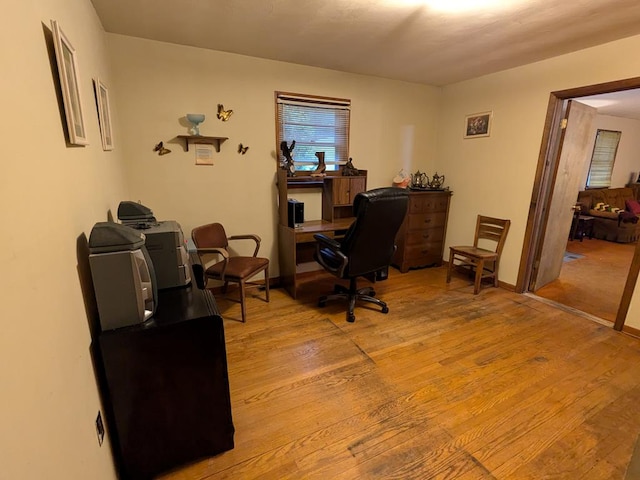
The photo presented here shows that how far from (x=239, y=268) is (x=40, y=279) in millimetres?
2020

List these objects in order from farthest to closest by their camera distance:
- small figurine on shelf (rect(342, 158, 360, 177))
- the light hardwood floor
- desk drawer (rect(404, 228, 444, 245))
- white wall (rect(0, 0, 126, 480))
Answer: desk drawer (rect(404, 228, 444, 245)), small figurine on shelf (rect(342, 158, 360, 177)), the light hardwood floor, white wall (rect(0, 0, 126, 480))

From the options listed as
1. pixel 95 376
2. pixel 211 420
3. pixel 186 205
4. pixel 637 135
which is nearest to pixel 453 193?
pixel 186 205

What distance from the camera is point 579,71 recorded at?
271 centimetres

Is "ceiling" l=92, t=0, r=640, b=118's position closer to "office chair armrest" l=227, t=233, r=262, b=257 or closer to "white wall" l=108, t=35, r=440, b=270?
"white wall" l=108, t=35, r=440, b=270

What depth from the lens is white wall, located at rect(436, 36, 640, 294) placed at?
8.64 feet

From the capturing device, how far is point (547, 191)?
3.16 m

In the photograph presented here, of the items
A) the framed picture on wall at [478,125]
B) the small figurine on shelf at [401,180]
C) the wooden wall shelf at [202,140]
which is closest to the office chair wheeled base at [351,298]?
the small figurine on shelf at [401,180]

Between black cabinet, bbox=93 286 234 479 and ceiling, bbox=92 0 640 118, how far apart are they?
6.46 ft

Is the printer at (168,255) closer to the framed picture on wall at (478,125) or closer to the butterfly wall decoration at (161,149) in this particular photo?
the butterfly wall decoration at (161,149)

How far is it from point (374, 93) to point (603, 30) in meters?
2.05

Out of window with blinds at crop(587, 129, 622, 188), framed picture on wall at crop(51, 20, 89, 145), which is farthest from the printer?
window with blinds at crop(587, 129, 622, 188)

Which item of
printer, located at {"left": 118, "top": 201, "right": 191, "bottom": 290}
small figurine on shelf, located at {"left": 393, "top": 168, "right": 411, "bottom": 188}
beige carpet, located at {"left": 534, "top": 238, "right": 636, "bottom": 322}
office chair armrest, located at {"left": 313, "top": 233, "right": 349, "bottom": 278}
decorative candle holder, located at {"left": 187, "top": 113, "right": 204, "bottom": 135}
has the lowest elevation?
beige carpet, located at {"left": 534, "top": 238, "right": 636, "bottom": 322}

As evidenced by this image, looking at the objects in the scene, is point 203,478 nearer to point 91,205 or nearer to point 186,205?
point 91,205

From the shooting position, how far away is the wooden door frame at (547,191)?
2.57 meters
